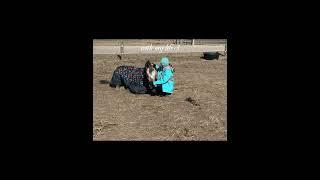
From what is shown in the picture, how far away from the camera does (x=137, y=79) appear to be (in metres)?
10.8

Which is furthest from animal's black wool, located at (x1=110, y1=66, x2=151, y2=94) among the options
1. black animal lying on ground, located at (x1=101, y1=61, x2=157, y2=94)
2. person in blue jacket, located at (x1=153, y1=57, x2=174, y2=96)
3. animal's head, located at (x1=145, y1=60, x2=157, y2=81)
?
person in blue jacket, located at (x1=153, y1=57, x2=174, y2=96)

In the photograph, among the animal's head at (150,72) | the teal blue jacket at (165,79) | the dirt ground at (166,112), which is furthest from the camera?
the animal's head at (150,72)

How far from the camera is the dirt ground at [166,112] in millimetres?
7645

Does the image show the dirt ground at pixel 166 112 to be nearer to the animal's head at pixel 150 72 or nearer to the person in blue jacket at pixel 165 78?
the person in blue jacket at pixel 165 78

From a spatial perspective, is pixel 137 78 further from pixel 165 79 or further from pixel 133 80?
pixel 165 79

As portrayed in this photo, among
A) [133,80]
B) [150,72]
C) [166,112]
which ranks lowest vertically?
[166,112]

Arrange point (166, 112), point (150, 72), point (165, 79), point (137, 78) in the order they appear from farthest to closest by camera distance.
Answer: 1. point (137, 78)
2. point (150, 72)
3. point (165, 79)
4. point (166, 112)

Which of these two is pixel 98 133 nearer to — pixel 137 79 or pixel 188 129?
pixel 188 129

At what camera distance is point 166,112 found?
29.6 ft

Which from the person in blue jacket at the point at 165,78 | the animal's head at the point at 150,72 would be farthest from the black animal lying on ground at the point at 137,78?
the person in blue jacket at the point at 165,78

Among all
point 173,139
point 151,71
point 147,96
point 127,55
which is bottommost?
point 173,139

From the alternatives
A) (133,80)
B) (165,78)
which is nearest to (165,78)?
(165,78)

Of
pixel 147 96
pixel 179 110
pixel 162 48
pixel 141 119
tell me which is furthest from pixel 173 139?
pixel 162 48

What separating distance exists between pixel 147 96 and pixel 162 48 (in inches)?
472
